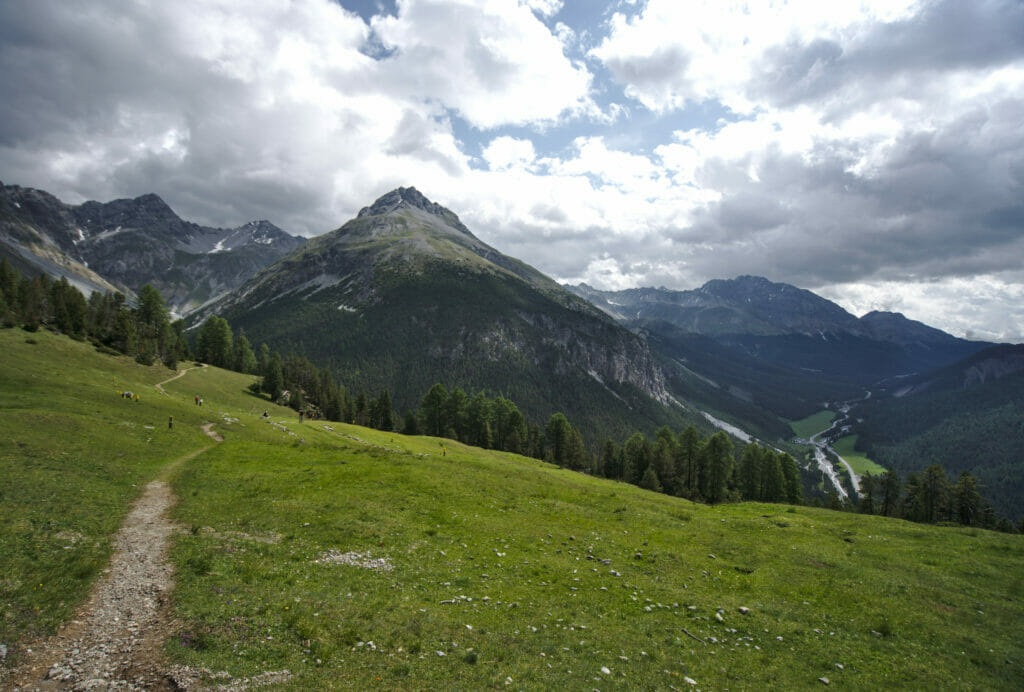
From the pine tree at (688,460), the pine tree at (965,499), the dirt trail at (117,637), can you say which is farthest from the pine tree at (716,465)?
the dirt trail at (117,637)

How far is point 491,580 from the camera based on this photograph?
19250 mm

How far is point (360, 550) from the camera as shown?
70.6 feet

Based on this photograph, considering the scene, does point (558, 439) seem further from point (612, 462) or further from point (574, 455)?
point (612, 462)

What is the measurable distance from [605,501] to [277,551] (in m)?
26.2

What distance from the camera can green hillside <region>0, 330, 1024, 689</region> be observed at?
43.7 feet

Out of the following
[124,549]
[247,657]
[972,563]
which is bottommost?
[124,549]

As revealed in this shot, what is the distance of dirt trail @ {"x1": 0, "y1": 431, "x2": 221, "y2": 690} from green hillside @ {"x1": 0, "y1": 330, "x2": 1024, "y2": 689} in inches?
23.9

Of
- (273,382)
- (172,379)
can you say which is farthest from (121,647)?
(273,382)

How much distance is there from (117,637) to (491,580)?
1314 centimetres

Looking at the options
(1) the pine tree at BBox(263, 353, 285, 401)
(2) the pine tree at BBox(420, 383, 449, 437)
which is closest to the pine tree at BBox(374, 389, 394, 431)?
(2) the pine tree at BBox(420, 383, 449, 437)

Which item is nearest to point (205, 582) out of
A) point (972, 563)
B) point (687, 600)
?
point (687, 600)

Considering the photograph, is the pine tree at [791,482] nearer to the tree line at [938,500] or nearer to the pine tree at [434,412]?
the tree line at [938,500]

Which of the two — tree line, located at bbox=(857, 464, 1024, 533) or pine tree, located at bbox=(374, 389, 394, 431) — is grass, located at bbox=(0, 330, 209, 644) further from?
tree line, located at bbox=(857, 464, 1024, 533)

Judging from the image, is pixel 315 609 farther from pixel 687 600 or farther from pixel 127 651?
pixel 687 600
